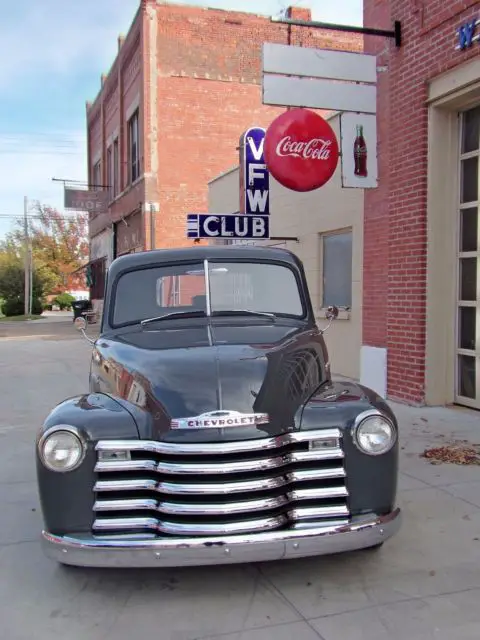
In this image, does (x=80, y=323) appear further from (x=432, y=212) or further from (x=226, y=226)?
(x=226, y=226)

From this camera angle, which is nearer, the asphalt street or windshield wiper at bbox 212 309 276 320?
the asphalt street

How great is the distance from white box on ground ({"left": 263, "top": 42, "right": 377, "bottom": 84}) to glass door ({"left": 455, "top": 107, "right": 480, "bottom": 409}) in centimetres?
161

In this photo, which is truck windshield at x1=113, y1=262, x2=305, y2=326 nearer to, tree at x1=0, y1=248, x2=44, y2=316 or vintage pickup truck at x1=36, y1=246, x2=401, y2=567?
vintage pickup truck at x1=36, y1=246, x2=401, y2=567

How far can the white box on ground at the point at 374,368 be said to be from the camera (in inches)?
331

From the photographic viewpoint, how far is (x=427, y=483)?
5.00m

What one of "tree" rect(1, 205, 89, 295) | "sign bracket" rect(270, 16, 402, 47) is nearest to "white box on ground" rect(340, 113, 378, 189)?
"sign bracket" rect(270, 16, 402, 47)

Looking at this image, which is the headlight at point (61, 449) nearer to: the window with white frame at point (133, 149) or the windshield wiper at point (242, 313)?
the windshield wiper at point (242, 313)

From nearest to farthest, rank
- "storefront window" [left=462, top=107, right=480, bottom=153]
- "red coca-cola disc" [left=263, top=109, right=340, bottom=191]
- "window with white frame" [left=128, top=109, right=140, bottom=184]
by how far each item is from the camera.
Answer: "storefront window" [left=462, top=107, right=480, bottom=153] → "red coca-cola disc" [left=263, top=109, right=340, bottom=191] → "window with white frame" [left=128, top=109, right=140, bottom=184]

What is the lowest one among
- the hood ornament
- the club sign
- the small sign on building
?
the hood ornament

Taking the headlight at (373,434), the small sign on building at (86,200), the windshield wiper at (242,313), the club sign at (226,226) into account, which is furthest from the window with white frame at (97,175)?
the headlight at (373,434)

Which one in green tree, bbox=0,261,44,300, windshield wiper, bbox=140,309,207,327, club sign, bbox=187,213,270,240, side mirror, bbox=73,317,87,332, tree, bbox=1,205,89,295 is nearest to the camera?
windshield wiper, bbox=140,309,207,327

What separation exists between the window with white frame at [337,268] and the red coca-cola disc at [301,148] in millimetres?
1783

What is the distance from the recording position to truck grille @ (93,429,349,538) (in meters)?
3.06

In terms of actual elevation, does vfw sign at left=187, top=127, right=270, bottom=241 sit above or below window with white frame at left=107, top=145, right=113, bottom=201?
below
